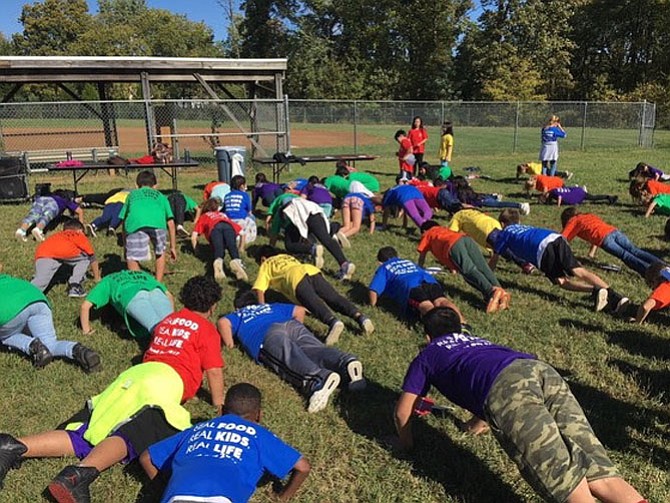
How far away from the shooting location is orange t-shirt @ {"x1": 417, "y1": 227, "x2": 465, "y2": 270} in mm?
6648

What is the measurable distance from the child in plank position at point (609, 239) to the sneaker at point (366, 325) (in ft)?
11.4

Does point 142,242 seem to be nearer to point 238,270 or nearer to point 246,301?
point 238,270

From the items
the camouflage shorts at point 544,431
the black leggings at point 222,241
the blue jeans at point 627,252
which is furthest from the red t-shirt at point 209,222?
the camouflage shorts at point 544,431

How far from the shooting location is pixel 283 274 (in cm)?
588

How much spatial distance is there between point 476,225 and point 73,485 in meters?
5.75

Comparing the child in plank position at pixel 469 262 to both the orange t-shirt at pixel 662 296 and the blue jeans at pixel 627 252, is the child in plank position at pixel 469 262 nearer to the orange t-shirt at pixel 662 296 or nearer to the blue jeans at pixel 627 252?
the orange t-shirt at pixel 662 296

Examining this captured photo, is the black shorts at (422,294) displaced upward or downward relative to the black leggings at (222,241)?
downward

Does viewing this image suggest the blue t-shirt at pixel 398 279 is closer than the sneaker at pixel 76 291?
Yes

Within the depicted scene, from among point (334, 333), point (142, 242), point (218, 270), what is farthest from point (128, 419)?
point (218, 270)

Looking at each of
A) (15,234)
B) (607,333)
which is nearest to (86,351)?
(607,333)

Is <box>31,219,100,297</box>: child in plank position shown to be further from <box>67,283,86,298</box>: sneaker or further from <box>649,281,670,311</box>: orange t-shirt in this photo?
<box>649,281,670,311</box>: orange t-shirt

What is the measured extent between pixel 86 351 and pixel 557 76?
50034mm

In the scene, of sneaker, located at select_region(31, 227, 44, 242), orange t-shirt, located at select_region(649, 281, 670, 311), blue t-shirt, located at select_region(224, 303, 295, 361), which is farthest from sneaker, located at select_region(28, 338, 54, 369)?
orange t-shirt, located at select_region(649, 281, 670, 311)

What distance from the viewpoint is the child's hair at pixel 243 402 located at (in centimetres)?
315
